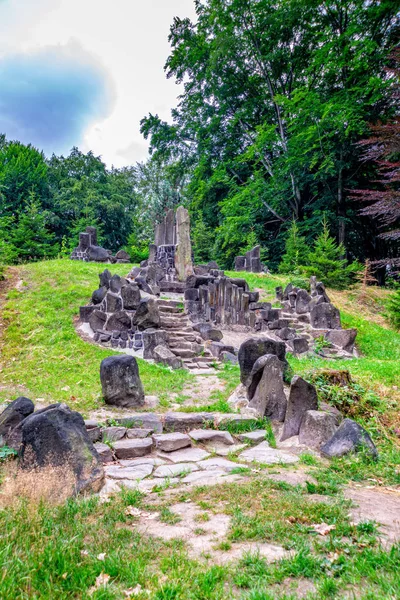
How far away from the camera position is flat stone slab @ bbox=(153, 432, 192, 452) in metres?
4.34

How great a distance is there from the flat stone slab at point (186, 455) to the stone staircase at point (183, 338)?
14.7 feet

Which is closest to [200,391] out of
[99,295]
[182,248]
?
[99,295]

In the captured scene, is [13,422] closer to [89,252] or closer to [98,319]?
[98,319]

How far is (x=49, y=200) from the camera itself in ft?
107

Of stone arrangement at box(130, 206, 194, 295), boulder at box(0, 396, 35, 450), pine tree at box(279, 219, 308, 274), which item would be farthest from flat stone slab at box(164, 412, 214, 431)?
pine tree at box(279, 219, 308, 274)

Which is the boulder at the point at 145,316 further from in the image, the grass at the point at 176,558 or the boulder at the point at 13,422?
the grass at the point at 176,558

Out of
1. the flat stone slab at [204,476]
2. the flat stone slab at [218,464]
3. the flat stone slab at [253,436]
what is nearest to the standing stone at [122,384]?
the flat stone slab at [253,436]

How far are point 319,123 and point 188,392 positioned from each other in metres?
17.0

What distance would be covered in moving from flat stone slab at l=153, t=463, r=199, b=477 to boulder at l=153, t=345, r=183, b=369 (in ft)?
15.7

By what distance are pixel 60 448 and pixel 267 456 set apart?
2110 millimetres

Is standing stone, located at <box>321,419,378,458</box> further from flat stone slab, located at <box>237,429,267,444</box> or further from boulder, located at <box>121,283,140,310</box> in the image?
boulder, located at <box>121,283,140,310</box>

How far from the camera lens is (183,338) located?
400 inches

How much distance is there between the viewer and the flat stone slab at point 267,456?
3885 millimetres

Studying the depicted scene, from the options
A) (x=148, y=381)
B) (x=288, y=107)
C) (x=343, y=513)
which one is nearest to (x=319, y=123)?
(x=288, y=107)
